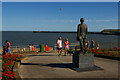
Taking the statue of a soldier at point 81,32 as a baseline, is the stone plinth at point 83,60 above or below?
below

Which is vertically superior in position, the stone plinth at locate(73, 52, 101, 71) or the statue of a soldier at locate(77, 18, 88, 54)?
the statue of a soldier at locate(77, 18, 88, 54)

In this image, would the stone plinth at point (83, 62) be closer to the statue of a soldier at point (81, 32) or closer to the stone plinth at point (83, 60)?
the stone plinth at point (83, 60)

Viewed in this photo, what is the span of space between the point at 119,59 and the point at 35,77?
6.61 metres

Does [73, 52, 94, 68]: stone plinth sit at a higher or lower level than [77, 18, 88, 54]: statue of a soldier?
lower

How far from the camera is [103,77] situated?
244 inches

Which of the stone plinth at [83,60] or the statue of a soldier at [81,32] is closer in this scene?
the stone plinth at [83,60]

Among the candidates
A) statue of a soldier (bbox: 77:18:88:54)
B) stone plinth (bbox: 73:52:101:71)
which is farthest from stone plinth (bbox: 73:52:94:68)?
statue of a soldier (bbox: 77:18:88:54)

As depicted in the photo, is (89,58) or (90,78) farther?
(89,58)

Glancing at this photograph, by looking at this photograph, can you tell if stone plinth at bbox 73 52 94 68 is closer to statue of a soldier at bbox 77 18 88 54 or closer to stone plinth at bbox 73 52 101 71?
stone plinth at bbox 73 52 101 71

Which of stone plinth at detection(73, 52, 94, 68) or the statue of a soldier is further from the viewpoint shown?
the statue of a soldier

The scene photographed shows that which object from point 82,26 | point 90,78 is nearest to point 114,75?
point 90,78

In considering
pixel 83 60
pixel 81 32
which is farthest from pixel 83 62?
pixel 81 32

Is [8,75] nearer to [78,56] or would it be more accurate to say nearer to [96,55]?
[78,56]

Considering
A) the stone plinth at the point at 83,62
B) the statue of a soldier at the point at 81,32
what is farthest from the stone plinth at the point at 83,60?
the statue of a soldier at the point at 81,32
